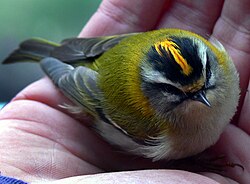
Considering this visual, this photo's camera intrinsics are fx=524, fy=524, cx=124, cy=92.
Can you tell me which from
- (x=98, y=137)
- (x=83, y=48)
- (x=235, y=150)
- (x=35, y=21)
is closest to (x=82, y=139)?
(x=98, y=137)

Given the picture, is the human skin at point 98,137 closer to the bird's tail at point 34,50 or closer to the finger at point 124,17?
the finger at point 124,17

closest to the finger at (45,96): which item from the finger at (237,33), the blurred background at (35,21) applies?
the finger at (237,33)

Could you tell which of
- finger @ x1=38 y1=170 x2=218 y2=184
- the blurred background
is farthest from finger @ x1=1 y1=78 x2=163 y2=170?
the blurred background

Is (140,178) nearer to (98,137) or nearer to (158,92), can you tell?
(158,92)

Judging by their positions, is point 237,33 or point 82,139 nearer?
point 82,139

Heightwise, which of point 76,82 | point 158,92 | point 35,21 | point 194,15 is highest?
point 194,15

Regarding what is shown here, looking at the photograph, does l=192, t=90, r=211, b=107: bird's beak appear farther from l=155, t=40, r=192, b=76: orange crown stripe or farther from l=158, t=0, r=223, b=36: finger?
l=158, t=0, r=223, b=36: finger
